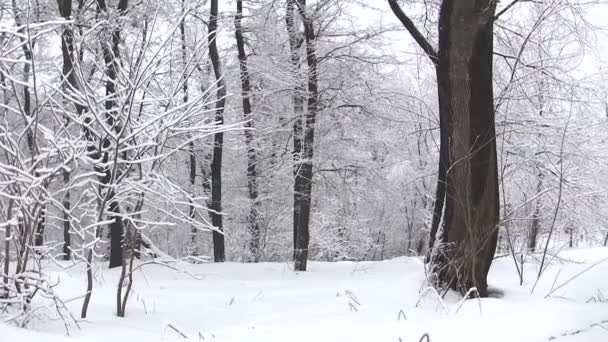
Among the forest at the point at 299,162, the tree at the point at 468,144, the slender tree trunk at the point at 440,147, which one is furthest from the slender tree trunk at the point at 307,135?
the tree at the point at 468,144

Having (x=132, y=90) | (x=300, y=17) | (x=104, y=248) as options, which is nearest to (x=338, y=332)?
(x=132, y=90)

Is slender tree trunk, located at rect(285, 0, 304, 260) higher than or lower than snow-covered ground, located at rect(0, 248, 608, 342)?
higher

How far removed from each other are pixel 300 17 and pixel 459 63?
252 inches

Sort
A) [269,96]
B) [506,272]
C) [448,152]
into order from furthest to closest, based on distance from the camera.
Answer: [269,96] → [506,272] → [448,152]

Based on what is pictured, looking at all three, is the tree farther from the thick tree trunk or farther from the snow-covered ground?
the snow-covered ground

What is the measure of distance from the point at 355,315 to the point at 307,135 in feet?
23.6

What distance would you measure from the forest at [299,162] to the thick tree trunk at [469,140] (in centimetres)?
2

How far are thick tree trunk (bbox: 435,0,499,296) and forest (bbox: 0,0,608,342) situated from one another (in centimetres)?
2

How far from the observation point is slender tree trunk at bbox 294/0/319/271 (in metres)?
10.3

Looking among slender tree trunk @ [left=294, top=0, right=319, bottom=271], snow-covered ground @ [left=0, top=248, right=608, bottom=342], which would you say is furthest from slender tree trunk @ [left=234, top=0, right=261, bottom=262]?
snow-covered ground @ [left=0, top=248, right=608, bottom=342]

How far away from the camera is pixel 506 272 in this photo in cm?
659

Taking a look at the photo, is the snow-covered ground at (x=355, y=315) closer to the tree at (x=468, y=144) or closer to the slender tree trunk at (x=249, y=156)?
the tree at (x=468, y=144)

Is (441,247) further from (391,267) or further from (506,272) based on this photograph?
(391,267)

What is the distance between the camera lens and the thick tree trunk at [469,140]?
4.40m
